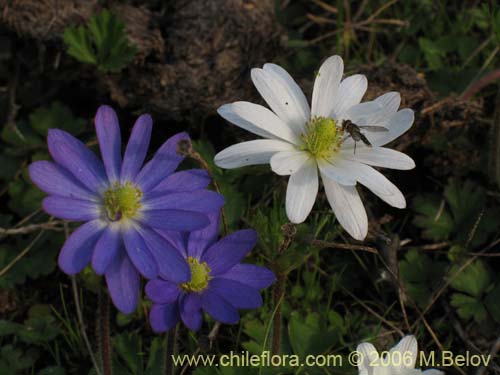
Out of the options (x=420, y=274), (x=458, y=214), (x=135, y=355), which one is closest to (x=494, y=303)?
(x=420, y=274)

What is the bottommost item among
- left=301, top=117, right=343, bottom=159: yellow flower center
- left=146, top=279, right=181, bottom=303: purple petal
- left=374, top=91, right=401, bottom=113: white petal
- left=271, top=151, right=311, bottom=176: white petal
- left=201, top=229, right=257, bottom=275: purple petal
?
left=146, top=279, right=181, bottom=303: purple petal

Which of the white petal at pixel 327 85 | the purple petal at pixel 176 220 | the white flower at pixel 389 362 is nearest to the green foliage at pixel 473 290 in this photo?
the white flower at pixel 389 362

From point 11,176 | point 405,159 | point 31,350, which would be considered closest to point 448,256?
point 405,159

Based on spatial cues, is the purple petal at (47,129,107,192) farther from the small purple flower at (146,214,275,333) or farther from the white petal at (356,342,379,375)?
the white petal at (356,342,379,375)

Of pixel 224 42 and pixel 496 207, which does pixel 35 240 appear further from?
pixel 496 207

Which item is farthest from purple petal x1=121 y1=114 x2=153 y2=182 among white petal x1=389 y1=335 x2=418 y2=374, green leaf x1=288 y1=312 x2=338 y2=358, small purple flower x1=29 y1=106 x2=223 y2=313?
white petal x1=389 y1=335 x2=418 y2=374

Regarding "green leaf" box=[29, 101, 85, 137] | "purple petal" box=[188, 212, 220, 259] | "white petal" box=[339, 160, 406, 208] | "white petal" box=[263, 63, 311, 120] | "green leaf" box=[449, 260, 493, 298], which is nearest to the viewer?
"white petal" box=[339, 160, 406, 208]
